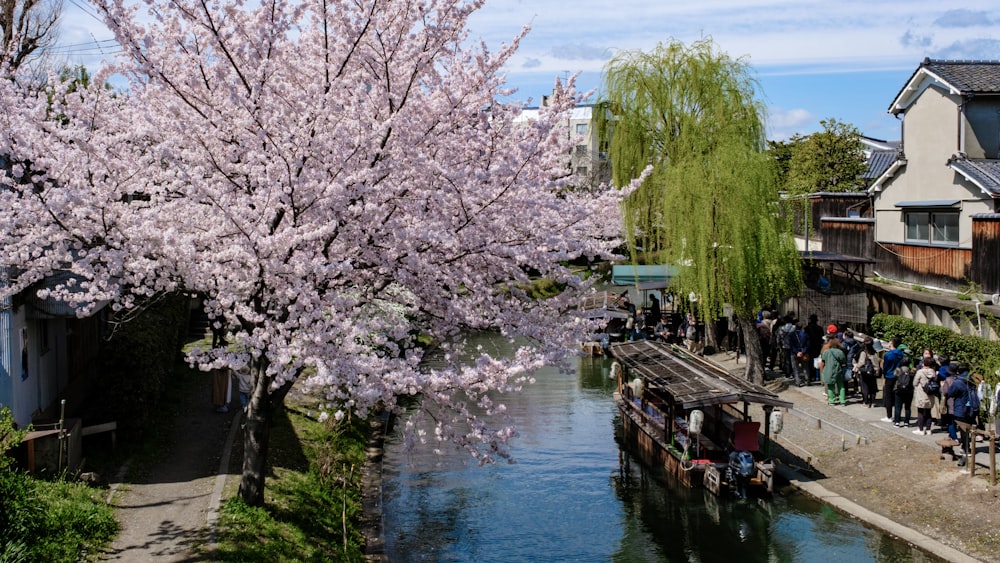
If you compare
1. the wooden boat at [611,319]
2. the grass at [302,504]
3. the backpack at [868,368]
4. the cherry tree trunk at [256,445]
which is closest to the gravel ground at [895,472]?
the backpack at [868,368]

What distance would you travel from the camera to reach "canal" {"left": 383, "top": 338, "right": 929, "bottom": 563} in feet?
51.9

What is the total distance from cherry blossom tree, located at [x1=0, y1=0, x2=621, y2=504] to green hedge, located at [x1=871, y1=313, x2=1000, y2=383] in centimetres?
1000

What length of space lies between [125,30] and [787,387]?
2003 cm

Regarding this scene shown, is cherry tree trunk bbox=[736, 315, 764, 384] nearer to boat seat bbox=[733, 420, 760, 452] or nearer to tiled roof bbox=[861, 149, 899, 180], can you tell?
boat seat bbox=[733, 420, 760, 452]

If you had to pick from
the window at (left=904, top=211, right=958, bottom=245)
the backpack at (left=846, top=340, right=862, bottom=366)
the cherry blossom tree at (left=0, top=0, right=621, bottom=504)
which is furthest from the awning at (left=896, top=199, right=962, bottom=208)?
the cherry blossom tree at (left=0, top=0, right=621, bottom=504)

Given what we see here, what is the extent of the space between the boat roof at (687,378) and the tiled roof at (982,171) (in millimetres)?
9023

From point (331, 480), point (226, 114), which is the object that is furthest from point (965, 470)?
point (226, 114)

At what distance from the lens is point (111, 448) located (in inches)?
634

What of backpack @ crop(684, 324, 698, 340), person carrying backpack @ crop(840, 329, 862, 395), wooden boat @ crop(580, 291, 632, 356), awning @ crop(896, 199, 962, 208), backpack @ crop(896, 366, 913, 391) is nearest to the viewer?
backpack @ crop(896, 366, 913, 391)

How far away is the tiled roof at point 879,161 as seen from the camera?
48375 millimetres

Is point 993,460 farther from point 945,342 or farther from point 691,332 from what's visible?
point 691,332

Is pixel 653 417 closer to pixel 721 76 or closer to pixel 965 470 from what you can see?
pixel 965 470

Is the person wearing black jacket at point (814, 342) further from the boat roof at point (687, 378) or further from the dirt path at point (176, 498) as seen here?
the dirt path at point (176, 498)

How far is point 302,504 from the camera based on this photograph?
586 inches
